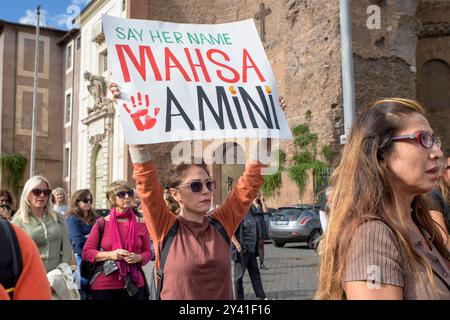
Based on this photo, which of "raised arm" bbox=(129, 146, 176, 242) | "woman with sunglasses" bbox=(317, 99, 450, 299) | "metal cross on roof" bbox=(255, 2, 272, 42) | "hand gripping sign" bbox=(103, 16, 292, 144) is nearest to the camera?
"woman with sunglasses" bbox=(317, 99, 450, 299)

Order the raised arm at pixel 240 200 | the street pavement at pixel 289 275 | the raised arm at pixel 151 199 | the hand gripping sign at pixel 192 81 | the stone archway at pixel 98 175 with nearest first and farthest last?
the raised arm at pixel 151 199, the raised arm at pixel 240 200, the hand gripping sign at pixel 192 81, the street pavement at pixel 289 275, the stone archway at pixel 98 175

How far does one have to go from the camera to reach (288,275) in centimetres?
1034

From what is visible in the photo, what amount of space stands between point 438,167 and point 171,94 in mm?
2256

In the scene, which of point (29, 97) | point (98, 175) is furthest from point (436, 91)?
point (29, 97)

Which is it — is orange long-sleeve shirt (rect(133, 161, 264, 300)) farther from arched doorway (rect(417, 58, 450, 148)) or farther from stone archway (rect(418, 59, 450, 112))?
stone archway (rect(418, 59, 450, 112))

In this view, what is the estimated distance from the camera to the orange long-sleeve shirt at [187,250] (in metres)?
2.97

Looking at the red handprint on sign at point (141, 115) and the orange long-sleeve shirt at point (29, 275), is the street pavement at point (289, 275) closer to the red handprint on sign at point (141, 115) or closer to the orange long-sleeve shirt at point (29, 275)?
the red handprint on sign at point (141, 115)

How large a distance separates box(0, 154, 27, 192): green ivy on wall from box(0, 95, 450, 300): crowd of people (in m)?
Answer: 34.2

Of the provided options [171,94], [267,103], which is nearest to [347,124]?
[267,103]

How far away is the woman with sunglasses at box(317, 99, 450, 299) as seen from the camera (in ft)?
5.45

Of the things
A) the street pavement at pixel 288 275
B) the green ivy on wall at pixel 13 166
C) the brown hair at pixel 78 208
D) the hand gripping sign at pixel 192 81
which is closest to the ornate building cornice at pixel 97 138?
the green ivy on wall at pixel 13 166

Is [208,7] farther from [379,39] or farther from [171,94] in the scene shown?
[171,94]

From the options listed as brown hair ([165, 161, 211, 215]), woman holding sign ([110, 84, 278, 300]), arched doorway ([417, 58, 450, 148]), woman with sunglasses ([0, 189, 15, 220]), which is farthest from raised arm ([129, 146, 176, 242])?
arched doorway ([417, 58, 450, 148])

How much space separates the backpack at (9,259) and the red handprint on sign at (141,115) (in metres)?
1.97
